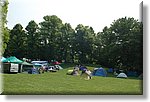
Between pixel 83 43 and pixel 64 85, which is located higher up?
pixel 83 43

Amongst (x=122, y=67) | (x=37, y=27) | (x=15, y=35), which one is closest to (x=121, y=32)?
(x=122, y=67)

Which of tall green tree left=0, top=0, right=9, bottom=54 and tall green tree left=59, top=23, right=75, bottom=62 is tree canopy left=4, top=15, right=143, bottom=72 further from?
tall green tree left=0, top=0, right=9, bottom=54

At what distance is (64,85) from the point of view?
447 cm

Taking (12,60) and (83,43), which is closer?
(12,60)

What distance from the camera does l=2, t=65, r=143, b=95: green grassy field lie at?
4.38 metres

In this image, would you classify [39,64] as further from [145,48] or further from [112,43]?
[145,48]

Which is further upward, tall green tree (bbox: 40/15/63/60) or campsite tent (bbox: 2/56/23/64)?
tall green tree (bbox: 40/15/63/60)

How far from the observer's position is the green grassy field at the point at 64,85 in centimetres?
438

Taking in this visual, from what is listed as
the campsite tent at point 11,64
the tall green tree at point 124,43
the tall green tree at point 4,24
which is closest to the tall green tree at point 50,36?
the campsite tent at point 11,64

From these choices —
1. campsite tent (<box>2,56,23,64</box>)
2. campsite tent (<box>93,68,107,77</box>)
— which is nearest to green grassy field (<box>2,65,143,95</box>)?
campsite tent (<box>93,68,107,77</box>)

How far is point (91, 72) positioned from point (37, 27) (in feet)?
3.12

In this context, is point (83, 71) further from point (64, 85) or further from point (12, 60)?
point (12, 60)

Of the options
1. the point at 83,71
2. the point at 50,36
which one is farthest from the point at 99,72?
the point at 50,36

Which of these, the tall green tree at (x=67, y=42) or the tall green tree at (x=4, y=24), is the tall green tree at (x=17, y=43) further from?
the tall green tree at (x=67, y=42)
